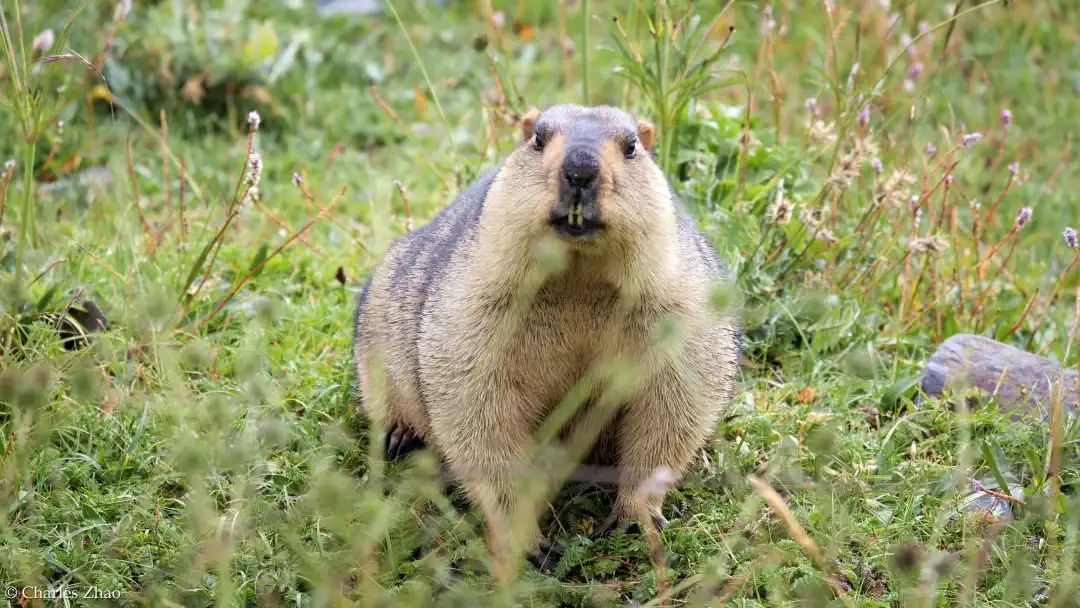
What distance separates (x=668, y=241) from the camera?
11.7 ft

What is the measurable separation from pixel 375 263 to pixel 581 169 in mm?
2738

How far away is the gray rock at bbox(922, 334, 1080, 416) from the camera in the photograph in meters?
4.54

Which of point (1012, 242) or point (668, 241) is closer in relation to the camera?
point (668, 241)

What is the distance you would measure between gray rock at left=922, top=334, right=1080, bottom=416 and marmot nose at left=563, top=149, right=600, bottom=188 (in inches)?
82.0

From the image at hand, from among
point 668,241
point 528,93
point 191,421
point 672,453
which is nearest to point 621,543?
point 672,453

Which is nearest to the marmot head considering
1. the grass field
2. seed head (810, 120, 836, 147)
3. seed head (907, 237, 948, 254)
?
the grass field

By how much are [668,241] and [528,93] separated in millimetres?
4482

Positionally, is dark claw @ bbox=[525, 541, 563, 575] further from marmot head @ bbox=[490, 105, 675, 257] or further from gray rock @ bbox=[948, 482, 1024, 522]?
gray rock @ bbox=[948, 482, 1024, 522]

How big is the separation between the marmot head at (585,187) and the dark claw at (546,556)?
3.87 ft

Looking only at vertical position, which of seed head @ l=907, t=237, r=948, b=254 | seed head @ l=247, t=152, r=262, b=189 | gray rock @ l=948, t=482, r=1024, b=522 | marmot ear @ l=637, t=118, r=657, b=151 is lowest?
gray rock @ l=948, t=482, r=1024, b=522

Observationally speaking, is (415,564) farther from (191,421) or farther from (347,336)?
(347,336)

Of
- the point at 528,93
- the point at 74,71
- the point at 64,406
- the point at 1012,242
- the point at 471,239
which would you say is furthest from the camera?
the point at 528,93

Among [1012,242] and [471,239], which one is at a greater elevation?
[471,239]

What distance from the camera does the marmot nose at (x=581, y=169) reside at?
10.6 feet
